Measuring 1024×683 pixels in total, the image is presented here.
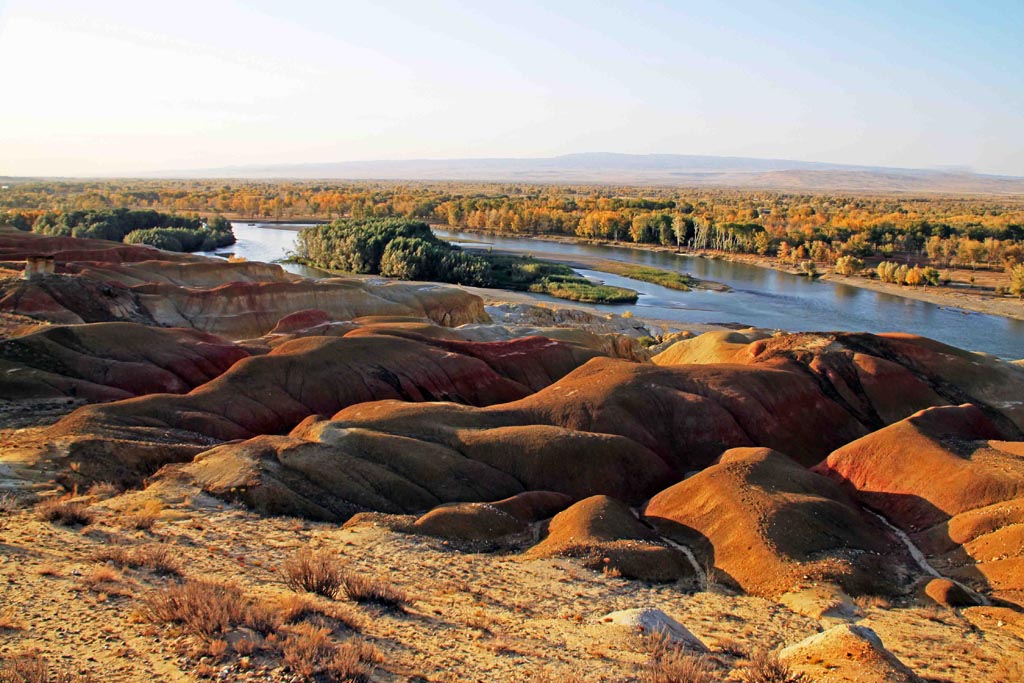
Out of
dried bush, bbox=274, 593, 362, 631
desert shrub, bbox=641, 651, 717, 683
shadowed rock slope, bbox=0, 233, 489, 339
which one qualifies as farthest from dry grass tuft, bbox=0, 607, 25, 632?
shadowed rock slope, bbox=0, 233, 489, 339

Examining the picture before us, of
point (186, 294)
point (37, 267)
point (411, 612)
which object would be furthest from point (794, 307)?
point (411, 612)

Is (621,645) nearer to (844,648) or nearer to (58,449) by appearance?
(844,648)

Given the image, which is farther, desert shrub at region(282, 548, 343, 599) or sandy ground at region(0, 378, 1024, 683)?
desert shrub at region(282, 548, 343, 599)

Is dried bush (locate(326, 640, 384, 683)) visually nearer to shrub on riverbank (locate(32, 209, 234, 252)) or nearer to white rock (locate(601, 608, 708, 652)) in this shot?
white rock (locate(601, 608, 708, 652))

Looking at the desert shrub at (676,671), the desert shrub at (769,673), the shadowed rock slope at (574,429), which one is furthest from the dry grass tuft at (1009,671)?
the shadowed rock slope at (574,429)

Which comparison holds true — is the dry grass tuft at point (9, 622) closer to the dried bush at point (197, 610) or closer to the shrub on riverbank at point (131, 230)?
the dried bush at point (197, 610)

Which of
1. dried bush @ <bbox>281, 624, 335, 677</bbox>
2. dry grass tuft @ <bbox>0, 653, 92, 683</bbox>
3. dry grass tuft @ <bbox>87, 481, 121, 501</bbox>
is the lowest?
dry grass tuft @ <bbox>87, 481, 121, 501</bbox>
